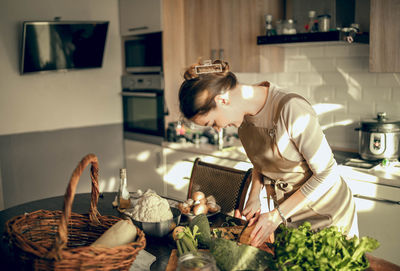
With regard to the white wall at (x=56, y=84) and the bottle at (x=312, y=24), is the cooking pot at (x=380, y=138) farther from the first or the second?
the white wall at (x=56, y=84)

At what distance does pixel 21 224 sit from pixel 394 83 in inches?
98.4

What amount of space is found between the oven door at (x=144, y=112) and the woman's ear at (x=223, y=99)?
7.03 ft

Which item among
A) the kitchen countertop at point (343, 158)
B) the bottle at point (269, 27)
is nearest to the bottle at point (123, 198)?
the kitchen countertop at point (343, 158)

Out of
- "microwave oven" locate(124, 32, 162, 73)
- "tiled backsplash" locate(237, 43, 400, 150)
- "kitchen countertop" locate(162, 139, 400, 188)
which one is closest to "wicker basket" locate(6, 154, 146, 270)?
"kitchen countertop" locate(162, 139, 400, 188)

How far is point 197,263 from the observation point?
107 cm

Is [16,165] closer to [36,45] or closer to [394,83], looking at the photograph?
[36,45]


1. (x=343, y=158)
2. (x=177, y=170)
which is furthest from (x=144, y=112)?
(x=343, y=158)

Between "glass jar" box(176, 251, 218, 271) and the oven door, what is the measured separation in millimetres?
2667

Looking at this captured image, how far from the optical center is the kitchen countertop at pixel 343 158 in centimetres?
243

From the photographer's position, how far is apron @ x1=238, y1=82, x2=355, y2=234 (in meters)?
1.71

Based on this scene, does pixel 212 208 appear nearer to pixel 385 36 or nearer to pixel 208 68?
pixel 208 68

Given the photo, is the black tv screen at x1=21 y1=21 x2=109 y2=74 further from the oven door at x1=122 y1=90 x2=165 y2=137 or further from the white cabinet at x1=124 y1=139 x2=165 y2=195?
the white cabinet at x1=124 y1=139 x2=165 y2=195

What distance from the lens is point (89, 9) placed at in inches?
150

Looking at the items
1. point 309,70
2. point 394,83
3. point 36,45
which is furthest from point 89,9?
point 394,83
